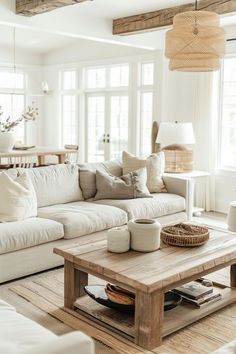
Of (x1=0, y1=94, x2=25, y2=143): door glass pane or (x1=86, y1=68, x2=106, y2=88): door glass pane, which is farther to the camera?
(x1=0, y1=94, x2=25, y2=143): door glass pane

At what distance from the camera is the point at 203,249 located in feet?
10.6

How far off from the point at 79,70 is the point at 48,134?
1.75m

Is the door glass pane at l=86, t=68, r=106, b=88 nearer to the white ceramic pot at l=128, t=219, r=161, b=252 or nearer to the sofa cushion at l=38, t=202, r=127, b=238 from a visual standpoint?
the sofa cushion at l=38, t=202, r=127, b=238

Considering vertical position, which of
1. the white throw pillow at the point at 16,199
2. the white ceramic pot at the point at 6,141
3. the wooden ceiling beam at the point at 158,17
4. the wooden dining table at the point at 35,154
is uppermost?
the wooden ceiling beam at the point at 158,17

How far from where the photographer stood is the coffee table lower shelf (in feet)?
9.53

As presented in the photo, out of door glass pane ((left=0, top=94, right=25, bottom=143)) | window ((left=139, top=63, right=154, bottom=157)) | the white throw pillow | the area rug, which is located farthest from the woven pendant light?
door glass pane ((left=0, top=94, right=25, bottom=143))

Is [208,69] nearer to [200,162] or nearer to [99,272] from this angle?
[99,272]

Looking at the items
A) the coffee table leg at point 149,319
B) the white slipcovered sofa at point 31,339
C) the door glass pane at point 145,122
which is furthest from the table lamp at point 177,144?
→ the white slipcovered sofa at point 31,339

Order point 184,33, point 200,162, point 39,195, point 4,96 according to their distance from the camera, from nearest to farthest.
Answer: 1. point 184,33
2. point 39,195
3. point 200,162
4. point 4,96

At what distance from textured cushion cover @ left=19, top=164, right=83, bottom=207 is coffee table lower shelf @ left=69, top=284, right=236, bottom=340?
1.60 metres

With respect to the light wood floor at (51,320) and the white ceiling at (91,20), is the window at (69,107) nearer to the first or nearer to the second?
the white ceiling at (91,20)

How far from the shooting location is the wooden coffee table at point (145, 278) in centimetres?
271

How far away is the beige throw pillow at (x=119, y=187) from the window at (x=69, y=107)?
4.71 metres

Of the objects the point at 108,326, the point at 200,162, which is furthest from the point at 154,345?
the point at 200,162
